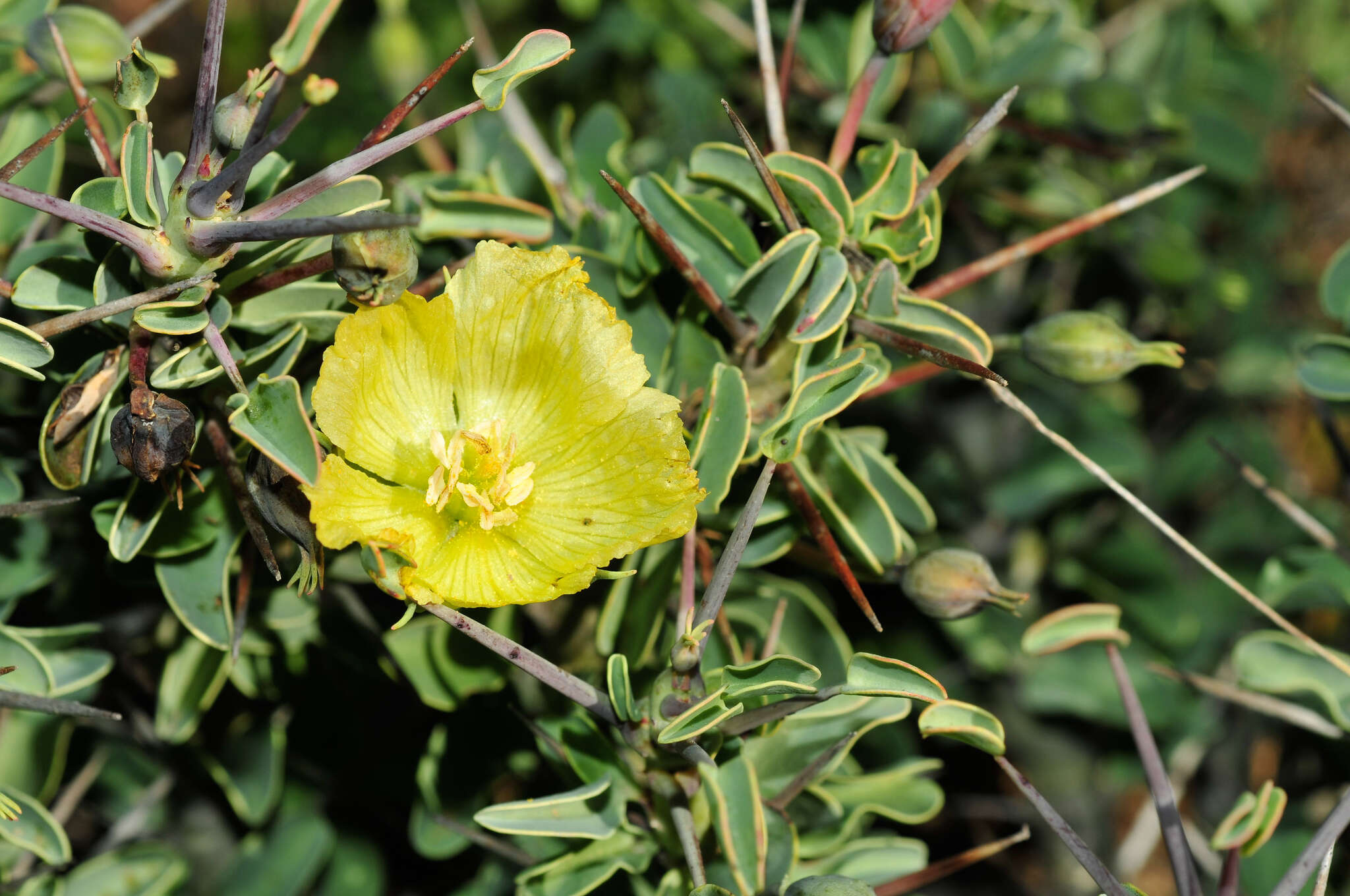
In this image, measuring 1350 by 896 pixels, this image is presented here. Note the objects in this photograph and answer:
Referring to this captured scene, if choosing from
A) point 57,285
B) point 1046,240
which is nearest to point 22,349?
point 57,285

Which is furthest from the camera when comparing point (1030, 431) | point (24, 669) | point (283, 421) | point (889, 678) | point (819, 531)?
point (1030, 431)

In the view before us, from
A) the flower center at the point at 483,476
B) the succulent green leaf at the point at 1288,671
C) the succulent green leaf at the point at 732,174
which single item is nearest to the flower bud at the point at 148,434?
the flower center at the point at 483,476

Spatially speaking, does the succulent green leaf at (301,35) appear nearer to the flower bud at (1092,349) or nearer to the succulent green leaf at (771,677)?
the succulent green leaf at (771,677)

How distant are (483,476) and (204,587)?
1.03 feet

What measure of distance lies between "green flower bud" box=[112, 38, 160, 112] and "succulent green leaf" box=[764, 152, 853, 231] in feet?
1.91

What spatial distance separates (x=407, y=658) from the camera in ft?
4.15

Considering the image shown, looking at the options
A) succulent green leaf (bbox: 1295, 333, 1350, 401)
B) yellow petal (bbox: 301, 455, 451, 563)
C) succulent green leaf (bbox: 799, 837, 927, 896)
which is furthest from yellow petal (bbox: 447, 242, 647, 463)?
succulent green leaf (bbox: 1295, 333, 1350, 401)

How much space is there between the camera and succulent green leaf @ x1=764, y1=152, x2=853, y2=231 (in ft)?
3.68

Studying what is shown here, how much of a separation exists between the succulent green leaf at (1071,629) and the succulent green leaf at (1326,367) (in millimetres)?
386

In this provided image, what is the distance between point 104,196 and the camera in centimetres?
97

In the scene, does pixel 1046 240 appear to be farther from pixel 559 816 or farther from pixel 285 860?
pixel 285 860

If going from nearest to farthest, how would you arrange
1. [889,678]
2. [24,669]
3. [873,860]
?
1. [889,678]
2. [24,669]
3. [873,860]

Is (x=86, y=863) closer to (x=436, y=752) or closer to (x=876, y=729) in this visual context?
(x=436, y=752)

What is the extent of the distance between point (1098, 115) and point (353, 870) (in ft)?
5.55
